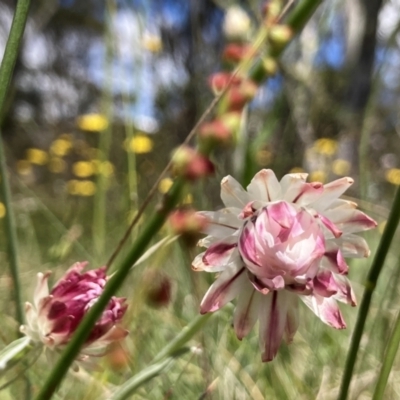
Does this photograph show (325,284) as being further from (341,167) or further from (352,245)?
(341,167)

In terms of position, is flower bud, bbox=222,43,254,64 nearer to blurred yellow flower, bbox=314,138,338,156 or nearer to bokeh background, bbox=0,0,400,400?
bokeh background, bbox=0,0,400,400

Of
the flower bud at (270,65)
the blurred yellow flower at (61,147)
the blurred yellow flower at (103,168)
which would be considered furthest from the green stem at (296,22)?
the blurred yellow flower at (61,147)

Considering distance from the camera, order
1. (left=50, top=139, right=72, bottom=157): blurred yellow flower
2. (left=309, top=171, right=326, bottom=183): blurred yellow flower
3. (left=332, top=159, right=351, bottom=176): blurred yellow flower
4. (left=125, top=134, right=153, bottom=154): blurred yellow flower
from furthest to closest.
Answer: (left=50, top=139, right=72, bottom=157): blurred yellow flower, (left=332, top=159, right=351, bottom=176): blurred yellow flower, (left=125, top=134, right=153, bottom=154): blurred yellow flower, (left=309, top=171, right=326, bottom=183): blurred yellow flower

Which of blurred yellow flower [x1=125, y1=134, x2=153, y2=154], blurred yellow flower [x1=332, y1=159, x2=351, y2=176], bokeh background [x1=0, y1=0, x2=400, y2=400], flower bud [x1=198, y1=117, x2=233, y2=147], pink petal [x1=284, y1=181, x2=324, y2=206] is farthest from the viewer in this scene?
blurred yellow flower [x1=332, y1=159, x2=351, y2=176]

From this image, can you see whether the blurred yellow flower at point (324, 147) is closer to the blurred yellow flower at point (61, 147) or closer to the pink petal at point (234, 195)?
the blurred yellow flower at point (61, 147)

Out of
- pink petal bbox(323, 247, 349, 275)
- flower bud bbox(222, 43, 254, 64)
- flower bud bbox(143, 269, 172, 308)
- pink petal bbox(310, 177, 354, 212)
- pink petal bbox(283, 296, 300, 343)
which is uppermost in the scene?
flower bud bbox(222, 43, 254, 64)

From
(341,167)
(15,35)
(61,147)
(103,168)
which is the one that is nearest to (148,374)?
(15,35)

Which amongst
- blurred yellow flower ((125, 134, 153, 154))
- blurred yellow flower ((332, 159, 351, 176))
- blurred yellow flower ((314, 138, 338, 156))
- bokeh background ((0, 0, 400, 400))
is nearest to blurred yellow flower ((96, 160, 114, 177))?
bokeh background ((0, 0, 400, 400))
